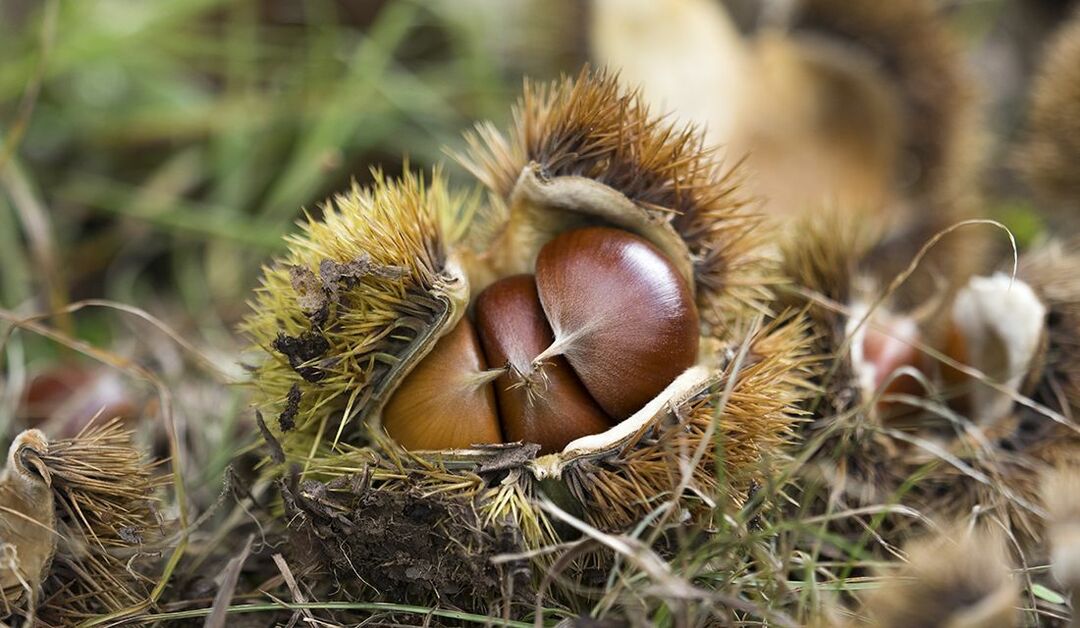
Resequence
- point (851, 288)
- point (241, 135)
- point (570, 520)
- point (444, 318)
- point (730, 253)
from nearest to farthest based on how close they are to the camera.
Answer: point (570, 520)
point (444, 318)
point (730, 253)
point (851, 288)
point (241, 135)

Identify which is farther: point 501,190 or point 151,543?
point 501,190

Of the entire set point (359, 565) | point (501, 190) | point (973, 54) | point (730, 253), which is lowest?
point (973, 54)

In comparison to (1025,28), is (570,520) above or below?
above

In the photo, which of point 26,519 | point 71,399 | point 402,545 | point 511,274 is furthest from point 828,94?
point 26,519

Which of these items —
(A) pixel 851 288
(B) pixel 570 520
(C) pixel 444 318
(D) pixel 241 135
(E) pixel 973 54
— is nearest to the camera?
(B) pixel 570 520

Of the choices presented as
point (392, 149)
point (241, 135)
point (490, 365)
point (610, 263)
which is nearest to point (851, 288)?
point (610, 263)

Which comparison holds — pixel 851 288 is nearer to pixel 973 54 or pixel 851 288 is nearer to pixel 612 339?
pixel 612 339

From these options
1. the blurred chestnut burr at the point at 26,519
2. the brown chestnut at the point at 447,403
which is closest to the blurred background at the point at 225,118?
the blurred chestnut burr at the point at 26,519

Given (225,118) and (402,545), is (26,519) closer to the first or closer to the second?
(402,545)
